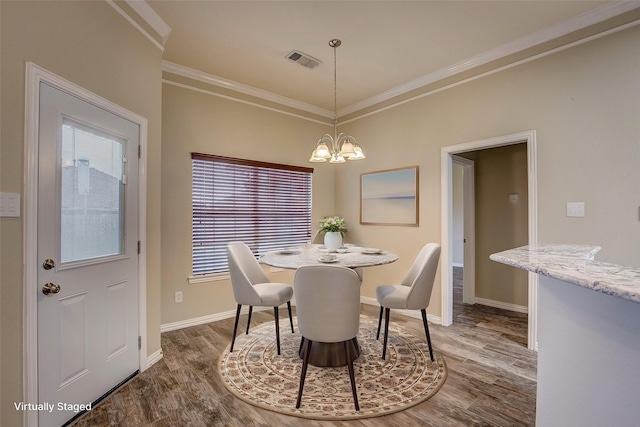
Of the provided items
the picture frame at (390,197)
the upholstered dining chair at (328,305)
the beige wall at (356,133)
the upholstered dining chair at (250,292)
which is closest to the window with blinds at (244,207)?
the beige wall at (356,133)

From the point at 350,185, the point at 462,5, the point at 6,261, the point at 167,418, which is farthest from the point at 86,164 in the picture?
the point at 350,185

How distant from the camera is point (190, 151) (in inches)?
134

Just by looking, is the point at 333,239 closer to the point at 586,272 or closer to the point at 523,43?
the point at 586,272

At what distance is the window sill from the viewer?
133 inches

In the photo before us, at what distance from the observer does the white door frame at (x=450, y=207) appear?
2.73 metres

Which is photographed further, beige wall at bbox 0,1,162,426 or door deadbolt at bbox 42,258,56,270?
door deadbolt at bbox 42,258,56,270

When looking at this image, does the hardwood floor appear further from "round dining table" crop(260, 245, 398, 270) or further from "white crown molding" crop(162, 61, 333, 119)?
"white crown molding" crop(162, 61, 333, 119)

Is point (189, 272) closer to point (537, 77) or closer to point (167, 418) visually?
point (167, 418)

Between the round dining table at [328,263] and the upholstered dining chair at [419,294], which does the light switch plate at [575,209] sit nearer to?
the upholstered dining chair at [419,294]

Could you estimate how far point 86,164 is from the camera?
1913 mm

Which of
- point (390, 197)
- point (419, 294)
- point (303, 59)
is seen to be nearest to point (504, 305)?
point (390, 197)

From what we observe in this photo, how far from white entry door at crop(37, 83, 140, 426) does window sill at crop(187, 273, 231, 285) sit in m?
1.07

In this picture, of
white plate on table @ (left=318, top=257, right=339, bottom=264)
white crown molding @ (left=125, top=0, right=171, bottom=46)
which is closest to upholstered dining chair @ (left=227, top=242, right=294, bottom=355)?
white plate on table @ (left=318, top=257, right=339, bottom=264)

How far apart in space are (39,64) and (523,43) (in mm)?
3809
